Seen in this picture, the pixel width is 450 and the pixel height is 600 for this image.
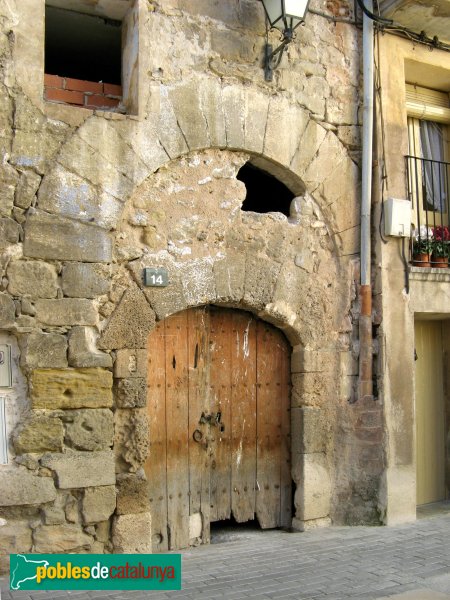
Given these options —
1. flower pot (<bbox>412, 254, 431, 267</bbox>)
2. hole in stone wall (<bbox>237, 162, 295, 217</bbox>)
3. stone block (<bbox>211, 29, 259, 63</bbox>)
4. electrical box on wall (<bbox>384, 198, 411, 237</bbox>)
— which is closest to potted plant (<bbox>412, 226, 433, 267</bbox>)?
flower pot (<bbox>412, 254, 431, 267</bbox>)

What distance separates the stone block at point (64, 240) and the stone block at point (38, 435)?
1107mm

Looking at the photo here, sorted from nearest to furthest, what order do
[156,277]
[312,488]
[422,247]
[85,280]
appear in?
1. [85,280]
2. [156,277]
3. [312,488]
4. [422,247]

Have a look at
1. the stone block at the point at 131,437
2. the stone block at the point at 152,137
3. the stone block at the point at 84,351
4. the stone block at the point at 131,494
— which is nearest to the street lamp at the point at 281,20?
the stone block at the point at 152,137

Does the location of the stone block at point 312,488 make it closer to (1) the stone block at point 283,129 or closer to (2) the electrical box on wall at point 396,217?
(2) the electrical box on wall at point 396,217

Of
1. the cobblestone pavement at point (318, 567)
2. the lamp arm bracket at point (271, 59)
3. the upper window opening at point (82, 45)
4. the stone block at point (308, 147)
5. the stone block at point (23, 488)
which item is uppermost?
the upper window opening at point (82, 45)

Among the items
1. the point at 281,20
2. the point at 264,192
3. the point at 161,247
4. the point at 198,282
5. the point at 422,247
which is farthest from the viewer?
the point at 264,192

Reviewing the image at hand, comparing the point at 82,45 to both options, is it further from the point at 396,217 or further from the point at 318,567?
the point at 318,567

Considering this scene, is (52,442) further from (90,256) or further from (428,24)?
(428,24)

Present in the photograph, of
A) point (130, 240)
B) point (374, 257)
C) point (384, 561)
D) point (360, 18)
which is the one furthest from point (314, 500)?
point (360, 18)

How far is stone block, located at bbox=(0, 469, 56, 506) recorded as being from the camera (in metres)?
4.32

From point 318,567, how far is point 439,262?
3121 millimetres

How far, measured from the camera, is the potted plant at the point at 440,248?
6.41 m

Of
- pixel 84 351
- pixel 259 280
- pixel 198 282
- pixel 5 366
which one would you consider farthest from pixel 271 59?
pixel 5 366

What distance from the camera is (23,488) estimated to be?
436cm
